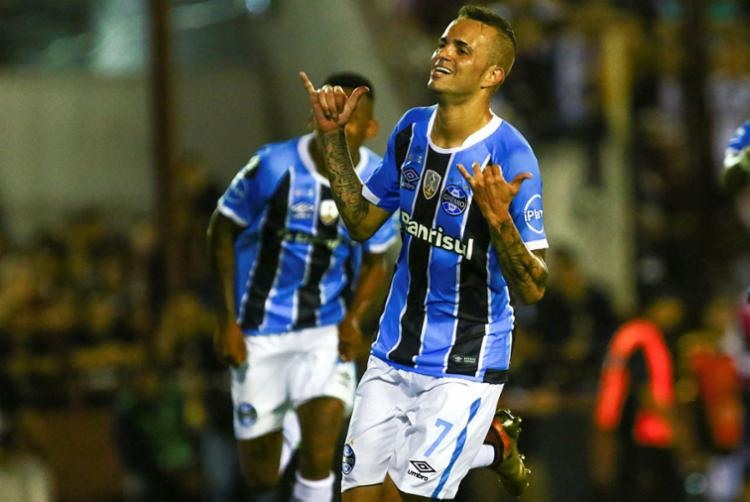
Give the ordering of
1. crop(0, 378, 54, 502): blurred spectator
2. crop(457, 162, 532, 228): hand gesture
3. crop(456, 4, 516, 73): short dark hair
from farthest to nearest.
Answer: crop(0, 378, 54, 502): blurred spectator → crop(456, 4, 516, 73): short dark hair → crop(457, 162, 532, 228): hand gesture

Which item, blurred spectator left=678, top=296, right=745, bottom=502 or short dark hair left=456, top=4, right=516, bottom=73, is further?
blurred spectator left=678, top=296, right=745, bottom=502

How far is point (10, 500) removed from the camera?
10570mm

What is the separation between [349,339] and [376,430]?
1.54 meters

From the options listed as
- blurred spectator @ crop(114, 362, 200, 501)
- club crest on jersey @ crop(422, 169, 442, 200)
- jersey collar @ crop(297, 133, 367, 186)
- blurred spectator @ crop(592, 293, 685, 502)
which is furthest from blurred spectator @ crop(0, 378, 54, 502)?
club crest on jersey @ crop(422, 169, 442, 200)

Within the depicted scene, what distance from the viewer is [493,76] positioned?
243 inches

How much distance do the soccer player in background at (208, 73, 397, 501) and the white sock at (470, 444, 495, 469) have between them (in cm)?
119

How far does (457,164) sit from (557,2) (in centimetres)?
1085

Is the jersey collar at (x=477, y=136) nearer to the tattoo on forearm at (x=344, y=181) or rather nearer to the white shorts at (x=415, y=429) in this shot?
the tattoo on forearm at (x=344, y=181)

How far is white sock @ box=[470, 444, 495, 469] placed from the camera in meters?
6.73

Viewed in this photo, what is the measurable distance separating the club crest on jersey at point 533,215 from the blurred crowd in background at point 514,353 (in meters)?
5.77

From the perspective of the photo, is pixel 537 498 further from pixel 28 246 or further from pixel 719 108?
pixel 719 108

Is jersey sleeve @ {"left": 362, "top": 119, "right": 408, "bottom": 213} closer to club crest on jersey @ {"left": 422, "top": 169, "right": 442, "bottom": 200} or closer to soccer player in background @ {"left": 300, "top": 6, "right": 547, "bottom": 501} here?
soccer player in background @ {"left": 300, "top": 6, "right": 547, "bottom": 501}

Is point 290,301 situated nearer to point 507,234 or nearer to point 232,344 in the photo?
point 232,344

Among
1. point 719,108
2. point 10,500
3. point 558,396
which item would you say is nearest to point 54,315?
point 10,500
